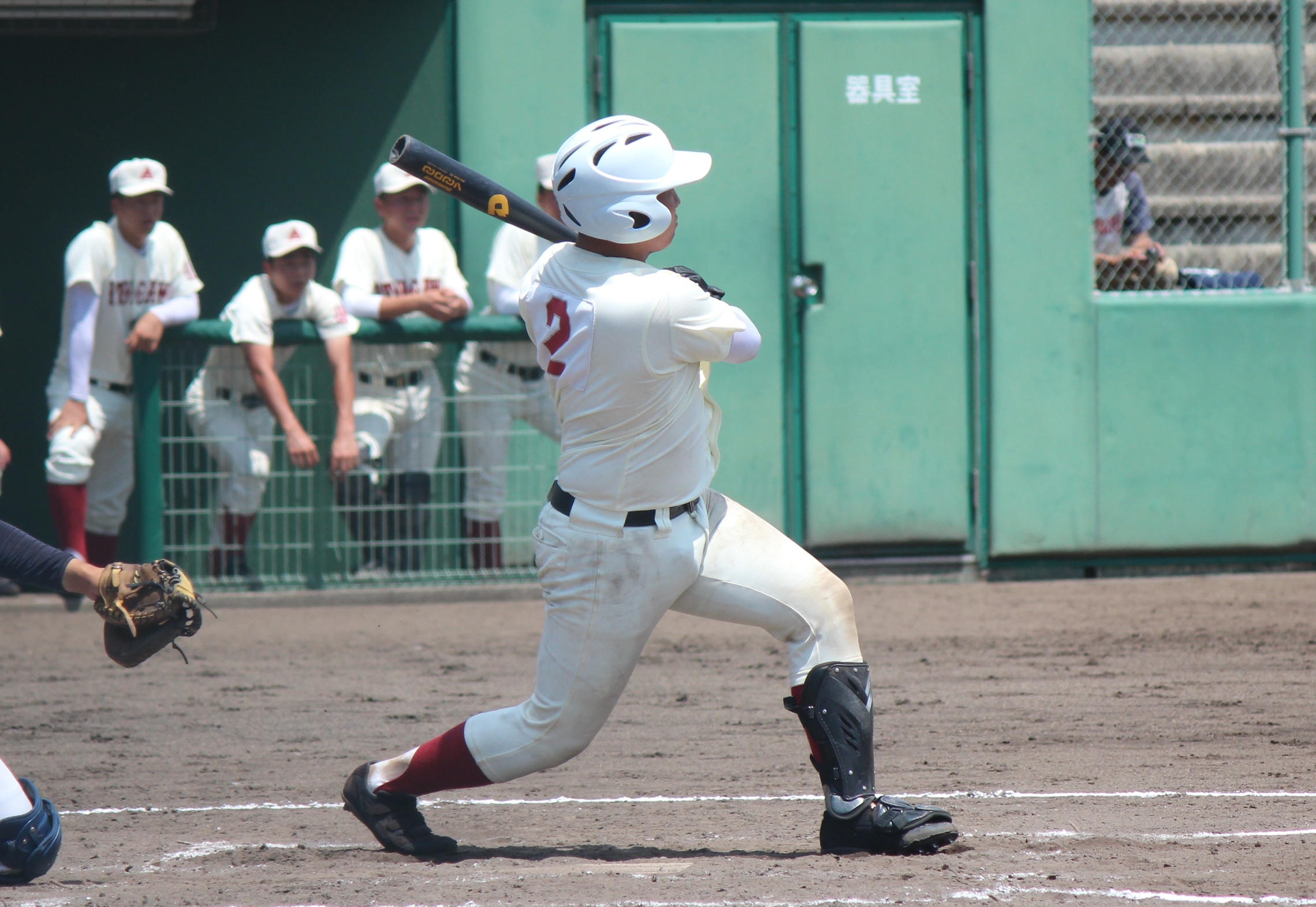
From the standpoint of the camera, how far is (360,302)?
7285mm

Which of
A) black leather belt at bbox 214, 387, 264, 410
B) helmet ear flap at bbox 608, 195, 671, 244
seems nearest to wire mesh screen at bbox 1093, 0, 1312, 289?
black leather belt at bbox 214, 387, 264, 410

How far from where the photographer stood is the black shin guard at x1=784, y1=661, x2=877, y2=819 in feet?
11.6

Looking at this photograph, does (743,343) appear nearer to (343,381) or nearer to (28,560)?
(28,560)

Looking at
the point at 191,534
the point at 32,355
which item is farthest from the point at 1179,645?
the point at 32,355

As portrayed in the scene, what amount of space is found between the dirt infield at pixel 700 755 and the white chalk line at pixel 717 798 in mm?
13

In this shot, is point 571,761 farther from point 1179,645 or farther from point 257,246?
point 257,246

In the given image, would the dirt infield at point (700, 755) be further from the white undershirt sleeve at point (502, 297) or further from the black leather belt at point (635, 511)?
the white undershirt sleeve at point (502, 297)

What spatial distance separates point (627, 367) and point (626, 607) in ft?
1.79

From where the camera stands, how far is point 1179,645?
6289 mm

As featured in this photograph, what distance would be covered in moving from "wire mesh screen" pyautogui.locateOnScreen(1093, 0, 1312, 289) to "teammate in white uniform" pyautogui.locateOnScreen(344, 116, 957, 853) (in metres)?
5.18

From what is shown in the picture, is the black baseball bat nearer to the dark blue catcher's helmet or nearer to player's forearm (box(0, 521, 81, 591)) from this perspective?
player's forearm (box(0, 521, 81, 591))

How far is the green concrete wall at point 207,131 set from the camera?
799 centimetres

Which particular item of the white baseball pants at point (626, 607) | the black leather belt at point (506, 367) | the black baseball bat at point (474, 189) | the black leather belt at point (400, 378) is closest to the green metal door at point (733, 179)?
the black leather belt at point (506, 367)

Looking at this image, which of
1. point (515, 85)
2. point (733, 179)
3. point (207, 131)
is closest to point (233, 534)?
point (207, 131)
